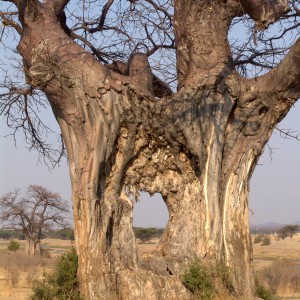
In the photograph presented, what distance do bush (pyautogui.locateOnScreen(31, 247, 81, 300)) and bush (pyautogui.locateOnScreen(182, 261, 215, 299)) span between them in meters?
1.29

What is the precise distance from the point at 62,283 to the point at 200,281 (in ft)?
5.28

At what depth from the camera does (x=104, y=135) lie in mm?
7273

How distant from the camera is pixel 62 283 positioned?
7070 mm

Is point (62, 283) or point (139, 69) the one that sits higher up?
point (139, 69)

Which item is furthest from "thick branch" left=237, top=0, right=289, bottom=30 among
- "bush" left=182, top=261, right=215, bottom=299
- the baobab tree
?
"bush" left=182, top=261, right=215, bottom=299

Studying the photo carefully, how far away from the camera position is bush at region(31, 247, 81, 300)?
22.9ft

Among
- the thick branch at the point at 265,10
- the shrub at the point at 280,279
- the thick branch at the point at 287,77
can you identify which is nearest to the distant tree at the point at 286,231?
the shrub at the point at 280,279

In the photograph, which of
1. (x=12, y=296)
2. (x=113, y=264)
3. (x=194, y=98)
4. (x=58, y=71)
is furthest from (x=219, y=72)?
(x=12, y=296)

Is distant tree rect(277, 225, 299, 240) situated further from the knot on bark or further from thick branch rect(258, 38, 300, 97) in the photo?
thick branch rect(258, 38, 300, 97)

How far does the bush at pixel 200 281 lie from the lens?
22.5 feet

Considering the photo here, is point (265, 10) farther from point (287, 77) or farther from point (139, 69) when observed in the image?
point (139, 69)

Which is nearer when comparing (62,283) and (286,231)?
(62,283)

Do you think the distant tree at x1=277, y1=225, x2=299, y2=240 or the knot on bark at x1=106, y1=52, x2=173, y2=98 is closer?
the knot on bark at x1=106, y1=52, x2=173, y2=98

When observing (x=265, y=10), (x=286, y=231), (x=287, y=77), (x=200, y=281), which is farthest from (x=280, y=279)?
(x=286, y=231)
